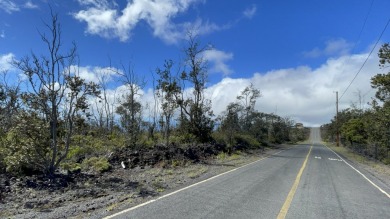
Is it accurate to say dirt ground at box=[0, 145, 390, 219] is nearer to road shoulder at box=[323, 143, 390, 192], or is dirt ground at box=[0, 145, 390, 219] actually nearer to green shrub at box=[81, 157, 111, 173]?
green shrub at box=[81, 157, 111, 173]

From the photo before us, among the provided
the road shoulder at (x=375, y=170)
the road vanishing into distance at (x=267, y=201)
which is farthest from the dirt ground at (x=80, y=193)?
the road shoulder at (x=375, y=170)

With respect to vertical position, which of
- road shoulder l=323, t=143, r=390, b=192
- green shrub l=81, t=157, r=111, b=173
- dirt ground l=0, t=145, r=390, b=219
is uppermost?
green shrub l=81, t=157, r=111, b=173

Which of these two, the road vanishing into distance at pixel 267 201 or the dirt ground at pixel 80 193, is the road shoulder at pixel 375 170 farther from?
the dirt ground at pixel 80 193

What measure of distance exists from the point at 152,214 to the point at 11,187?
648 cm

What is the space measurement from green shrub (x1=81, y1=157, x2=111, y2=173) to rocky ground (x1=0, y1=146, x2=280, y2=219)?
18.6 inches

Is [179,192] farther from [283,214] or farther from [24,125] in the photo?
[24,125]

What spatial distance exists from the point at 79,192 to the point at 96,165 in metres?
5.59

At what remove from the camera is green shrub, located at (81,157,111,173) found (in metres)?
16.2

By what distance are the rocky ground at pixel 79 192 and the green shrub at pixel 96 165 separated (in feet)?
1.55

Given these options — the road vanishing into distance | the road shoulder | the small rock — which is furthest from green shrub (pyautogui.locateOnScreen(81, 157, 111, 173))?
the road shoulder

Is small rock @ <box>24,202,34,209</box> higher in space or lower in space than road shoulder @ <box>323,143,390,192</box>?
lower

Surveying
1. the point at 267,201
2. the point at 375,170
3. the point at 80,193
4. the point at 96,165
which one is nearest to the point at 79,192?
the point at 80,193

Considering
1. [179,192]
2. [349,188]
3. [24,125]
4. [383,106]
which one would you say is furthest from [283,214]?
[383,106]

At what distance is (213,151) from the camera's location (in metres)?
28.6
